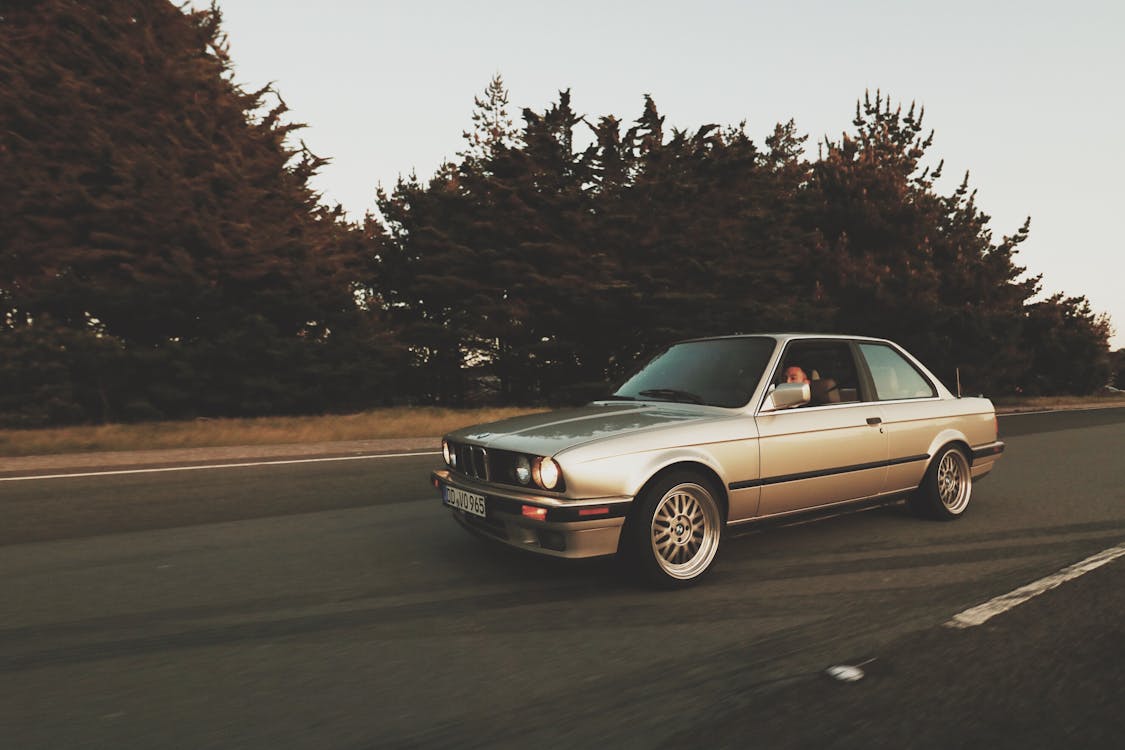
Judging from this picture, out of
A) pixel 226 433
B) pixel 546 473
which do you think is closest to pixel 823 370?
pixel 546 473

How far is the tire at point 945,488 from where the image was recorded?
588cm

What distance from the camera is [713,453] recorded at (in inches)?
173

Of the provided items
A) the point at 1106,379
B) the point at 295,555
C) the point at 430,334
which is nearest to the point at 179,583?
the point at 295,555

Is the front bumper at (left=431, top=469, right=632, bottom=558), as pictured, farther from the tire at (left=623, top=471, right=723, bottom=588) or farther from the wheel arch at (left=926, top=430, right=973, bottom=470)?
the wheel arch at (left=926, top=430, right=973, bottom=470)

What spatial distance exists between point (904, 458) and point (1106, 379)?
41.8 meters

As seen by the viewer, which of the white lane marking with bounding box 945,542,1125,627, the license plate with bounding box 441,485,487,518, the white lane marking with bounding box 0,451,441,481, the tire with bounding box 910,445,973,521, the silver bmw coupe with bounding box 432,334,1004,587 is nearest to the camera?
the white lane marking with bounding box 945,542,1125,627

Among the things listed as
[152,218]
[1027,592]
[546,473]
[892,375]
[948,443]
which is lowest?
[1027,592]

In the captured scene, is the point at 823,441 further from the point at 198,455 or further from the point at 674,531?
the point at 198,455

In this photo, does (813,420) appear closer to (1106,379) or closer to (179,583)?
(179,583)

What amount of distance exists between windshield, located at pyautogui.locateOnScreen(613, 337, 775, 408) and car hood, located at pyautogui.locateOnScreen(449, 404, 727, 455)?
22 centimetres

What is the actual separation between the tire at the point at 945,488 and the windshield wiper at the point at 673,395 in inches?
84.9

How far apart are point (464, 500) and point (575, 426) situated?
2.72ft

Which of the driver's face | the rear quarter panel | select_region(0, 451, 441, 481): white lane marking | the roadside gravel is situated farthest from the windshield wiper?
the roadside gravel

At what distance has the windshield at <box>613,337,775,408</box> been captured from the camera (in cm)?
502
